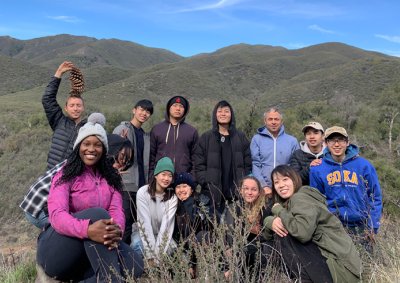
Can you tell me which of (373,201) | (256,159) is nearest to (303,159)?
(256,159)

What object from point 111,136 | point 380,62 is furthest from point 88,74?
point 111,136

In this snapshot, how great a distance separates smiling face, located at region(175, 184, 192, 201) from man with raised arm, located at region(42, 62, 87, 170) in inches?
57.3

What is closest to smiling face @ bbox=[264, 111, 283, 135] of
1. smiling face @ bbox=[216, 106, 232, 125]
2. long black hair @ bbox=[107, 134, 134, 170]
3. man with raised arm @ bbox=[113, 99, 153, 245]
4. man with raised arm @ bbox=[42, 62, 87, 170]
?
smiling face @ bbox=[216, 106, 232, 125]

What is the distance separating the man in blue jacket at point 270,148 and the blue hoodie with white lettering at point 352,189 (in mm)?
730

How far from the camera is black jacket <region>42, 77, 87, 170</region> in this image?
3363 mm

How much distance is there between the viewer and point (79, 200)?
7.60 ft

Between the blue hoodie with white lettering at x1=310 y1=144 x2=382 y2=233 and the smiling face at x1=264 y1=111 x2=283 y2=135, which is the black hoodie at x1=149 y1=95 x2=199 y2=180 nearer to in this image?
the smiling face at x1=264 y1=111 x2=283 y2=135

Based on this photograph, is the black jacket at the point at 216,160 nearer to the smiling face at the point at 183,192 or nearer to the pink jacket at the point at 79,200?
the smiling face at the point at 183,192

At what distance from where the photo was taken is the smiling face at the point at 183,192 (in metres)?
3.23

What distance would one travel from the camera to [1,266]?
9.35 feet

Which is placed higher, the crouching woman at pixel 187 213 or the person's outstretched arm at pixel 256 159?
the person's outstretched arm at pixel 256 159

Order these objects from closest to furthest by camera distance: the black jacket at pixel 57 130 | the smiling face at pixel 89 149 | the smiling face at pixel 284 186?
the smiling face at pixel 89 149
the smiling face at pixel 284 186
the black jacket at pixel 57 130

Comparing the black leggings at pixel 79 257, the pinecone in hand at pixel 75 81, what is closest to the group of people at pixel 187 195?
the black leggings at pixel 79 257

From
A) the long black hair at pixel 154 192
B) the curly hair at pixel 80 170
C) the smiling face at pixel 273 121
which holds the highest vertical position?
the smiling face at pixel 273 121
